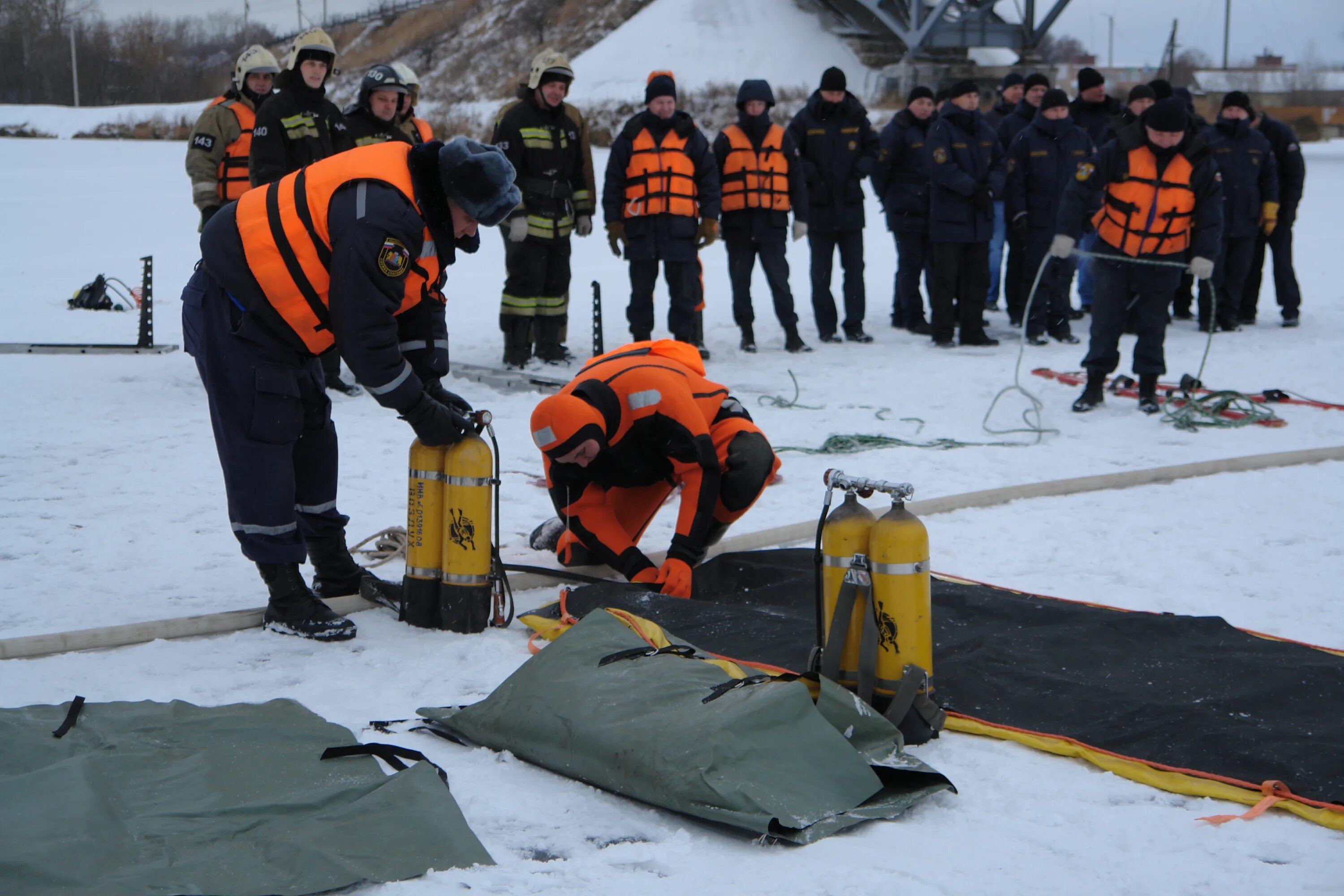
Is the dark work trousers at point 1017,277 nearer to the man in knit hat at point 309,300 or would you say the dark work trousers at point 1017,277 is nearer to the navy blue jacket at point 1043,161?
the navy blue jacket at point 1043,161

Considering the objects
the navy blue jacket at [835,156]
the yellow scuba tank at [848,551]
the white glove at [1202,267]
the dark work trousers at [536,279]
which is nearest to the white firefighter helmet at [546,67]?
the dark work trousers at [536,279]

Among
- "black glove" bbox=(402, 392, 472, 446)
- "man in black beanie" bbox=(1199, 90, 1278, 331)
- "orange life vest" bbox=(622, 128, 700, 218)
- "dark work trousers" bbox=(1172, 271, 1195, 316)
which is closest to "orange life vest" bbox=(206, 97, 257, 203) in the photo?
"orange life vest" bbox=(622, 128, 700, 218)

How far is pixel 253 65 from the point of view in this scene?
6793mm

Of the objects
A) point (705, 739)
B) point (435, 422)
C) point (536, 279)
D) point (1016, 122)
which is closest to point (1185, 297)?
point (1016, 122)

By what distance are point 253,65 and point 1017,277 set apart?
6.08 m

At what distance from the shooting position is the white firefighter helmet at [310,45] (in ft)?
20.5

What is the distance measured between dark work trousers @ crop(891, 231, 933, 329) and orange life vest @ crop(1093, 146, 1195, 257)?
2582mm

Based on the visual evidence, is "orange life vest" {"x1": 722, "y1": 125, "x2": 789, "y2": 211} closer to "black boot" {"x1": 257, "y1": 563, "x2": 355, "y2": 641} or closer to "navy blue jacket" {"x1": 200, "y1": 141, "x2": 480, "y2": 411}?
"navy blue jacket" {"x1": 200, "y1": 141, "x2": 480, "y2": 411}

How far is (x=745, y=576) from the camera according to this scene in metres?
4.19

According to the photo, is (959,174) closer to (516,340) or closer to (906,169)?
(906,169)

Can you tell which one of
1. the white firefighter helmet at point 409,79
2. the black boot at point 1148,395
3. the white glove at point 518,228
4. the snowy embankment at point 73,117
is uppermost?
the snowy embankment at point 73,117

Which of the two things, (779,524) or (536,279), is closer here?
(779,524)

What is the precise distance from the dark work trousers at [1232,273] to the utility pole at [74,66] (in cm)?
3623

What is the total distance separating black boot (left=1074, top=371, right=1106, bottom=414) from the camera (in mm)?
6930
